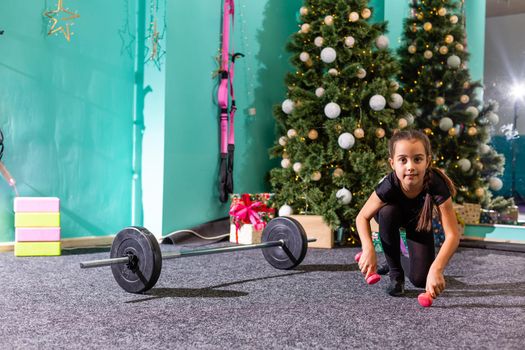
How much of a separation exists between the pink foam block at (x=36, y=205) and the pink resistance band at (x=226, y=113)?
4.37 ft

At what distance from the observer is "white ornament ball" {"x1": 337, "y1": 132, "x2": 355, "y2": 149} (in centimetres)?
350

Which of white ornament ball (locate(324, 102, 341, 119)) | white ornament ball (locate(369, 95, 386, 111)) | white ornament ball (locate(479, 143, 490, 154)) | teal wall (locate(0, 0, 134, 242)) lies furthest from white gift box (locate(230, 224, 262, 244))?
white ornament ball (locate(479, 143, 490, 154))

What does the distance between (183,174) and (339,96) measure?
46.2 inches

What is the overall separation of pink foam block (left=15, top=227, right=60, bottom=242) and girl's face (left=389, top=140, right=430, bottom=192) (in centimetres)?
194

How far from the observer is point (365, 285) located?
Result: 2.33 metres

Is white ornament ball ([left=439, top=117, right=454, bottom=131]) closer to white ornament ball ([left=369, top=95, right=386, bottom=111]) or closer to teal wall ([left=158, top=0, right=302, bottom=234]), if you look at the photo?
white ornament ball ([left=369, top=95, right=386, bottom=111])

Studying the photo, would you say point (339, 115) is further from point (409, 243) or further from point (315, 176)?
point (409, 243)

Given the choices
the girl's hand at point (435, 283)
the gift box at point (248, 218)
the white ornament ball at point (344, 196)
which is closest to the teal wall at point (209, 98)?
the gift box at point (248, 218)

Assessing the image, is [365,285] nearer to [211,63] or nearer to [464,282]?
[464,282]

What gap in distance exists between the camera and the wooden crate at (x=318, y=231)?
11.6ft

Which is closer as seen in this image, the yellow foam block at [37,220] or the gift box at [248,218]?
the yellow foam block at [37,220]

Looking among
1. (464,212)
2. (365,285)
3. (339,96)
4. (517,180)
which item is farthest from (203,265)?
(517,180)

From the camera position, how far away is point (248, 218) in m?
3.70

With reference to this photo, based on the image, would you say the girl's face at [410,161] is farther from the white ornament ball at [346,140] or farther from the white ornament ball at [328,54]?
the white ornament ball at [328,54]
